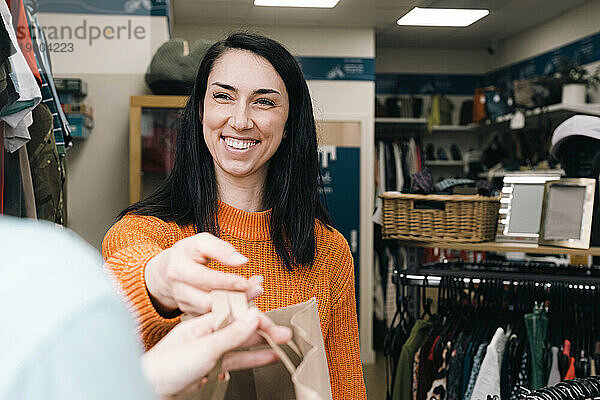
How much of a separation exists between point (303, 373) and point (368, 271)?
511 centimetres

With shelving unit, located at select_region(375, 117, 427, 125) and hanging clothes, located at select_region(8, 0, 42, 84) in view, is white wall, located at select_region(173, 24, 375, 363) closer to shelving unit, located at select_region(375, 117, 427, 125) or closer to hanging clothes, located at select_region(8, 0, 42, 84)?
shelving unit, located at select_region(375, 117, 427, 125)

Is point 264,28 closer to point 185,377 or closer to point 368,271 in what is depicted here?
point 368,271

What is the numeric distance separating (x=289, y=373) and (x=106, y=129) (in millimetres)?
2770

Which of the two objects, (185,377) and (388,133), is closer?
(185,377)

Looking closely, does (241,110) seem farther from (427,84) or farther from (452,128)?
(427,84)

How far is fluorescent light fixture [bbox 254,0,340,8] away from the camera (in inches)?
195

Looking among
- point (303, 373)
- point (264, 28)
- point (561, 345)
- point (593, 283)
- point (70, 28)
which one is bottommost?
point (561, 345)

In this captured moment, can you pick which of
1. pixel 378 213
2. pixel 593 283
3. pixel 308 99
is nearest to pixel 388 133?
pixel 378 213

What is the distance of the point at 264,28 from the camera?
540 cm

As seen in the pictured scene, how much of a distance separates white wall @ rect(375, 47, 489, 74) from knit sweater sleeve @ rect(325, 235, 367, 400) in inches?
230

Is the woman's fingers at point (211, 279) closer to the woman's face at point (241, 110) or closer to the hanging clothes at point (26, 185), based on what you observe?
the woman's face at point (241, 110)

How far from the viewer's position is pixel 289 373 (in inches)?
32.6

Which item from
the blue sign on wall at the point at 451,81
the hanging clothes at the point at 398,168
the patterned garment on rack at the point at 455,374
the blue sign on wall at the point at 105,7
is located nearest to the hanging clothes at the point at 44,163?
the blue sign on wall at the point at 105,7

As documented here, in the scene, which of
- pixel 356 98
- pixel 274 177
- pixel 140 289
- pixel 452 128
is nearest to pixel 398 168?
pixel 452 128
